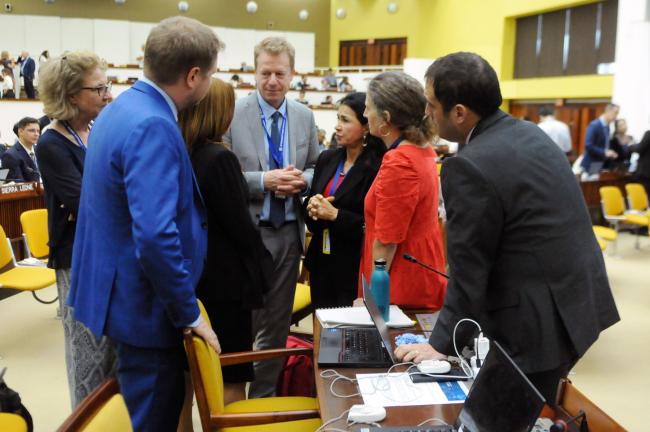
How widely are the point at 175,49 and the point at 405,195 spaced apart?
3.22ft

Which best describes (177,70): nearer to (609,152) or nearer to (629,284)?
(629,284)

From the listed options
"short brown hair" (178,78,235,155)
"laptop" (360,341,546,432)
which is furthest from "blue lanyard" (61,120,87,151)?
"laptop" (360,341,546,432)

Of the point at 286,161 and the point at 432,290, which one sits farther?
the point at 286,161

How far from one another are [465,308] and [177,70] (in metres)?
0.98

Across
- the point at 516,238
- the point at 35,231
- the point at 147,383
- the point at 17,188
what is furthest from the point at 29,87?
the point at 516,238

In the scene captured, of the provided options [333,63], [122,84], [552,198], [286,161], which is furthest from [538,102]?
[552,198]

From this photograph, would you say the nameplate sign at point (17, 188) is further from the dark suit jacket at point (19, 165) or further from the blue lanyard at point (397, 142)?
the blue lanyard at point (397, 142)

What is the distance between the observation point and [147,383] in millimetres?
1637

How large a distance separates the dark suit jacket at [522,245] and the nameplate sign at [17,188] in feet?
15.8

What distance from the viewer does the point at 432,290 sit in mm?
2279

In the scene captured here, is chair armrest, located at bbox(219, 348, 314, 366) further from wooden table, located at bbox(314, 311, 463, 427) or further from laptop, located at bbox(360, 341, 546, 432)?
laptop, located at bbox(360, 341, 546, 432)

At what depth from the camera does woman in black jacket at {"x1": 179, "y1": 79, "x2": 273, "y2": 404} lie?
6.52 ft

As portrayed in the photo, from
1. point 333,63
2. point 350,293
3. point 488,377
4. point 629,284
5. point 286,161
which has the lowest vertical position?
point 629,284

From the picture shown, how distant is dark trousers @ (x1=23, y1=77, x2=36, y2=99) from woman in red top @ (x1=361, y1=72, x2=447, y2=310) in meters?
12.9
